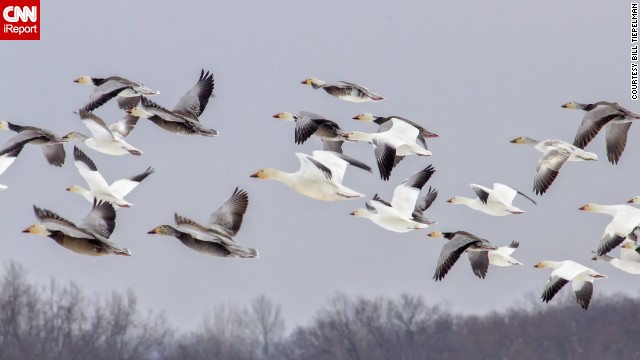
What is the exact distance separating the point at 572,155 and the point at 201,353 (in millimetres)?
45143

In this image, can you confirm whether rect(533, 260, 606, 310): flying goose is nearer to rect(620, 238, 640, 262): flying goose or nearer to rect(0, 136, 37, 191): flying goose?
rect(620, 238, 640, 262): flying goose


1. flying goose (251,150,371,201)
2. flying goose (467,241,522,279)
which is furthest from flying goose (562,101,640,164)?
flying goose (251,150,371,201)

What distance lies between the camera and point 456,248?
87.9ft

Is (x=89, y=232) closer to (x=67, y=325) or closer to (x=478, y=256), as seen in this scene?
(x=478, y=256)

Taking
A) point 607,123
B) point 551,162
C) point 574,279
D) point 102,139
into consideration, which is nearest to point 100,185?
point 102,139

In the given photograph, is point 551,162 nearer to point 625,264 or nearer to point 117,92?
point 625,264

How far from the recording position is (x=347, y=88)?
28.4 meters

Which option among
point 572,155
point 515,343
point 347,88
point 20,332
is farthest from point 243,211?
point 515,343

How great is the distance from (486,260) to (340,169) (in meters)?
3.15

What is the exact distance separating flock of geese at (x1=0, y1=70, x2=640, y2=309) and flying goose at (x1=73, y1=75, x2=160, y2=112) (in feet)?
0.05

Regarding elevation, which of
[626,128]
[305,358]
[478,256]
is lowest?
[305,358]

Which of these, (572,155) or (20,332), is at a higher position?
(572,155)

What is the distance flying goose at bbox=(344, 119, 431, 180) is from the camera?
87.6ft

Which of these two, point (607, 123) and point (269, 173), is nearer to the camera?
point (269, 173)
